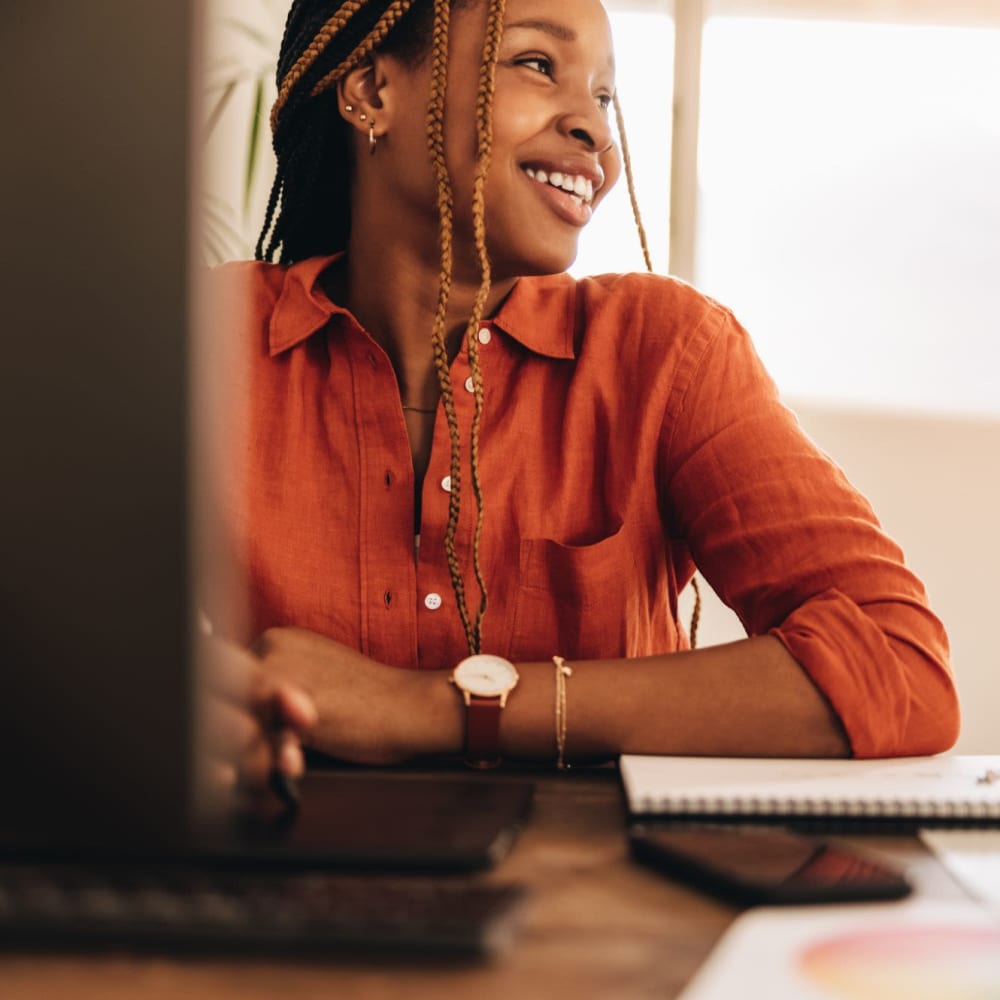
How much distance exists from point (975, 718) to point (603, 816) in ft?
7.31

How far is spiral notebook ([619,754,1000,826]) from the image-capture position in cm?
75

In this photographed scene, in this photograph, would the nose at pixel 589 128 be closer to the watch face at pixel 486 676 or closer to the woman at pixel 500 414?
the woman at pixel 500 414

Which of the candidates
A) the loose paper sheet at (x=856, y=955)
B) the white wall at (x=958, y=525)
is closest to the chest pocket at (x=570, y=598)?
the loose paper sheet at (x=856, y=955)

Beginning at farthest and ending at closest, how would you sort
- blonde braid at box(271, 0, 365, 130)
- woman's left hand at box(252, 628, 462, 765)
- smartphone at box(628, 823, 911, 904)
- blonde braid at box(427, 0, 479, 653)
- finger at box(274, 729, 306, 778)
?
blonde braid at box(271, 0, 365, 130) → blonde braid at box(427, 0, 479, 653) → woman's left hand at box(252, 628, 462, 765) → finger at box(274, 729, 306, 778) → smartphone at box(628, 823, 911, 904)

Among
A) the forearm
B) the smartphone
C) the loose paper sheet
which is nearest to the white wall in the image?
the forearm

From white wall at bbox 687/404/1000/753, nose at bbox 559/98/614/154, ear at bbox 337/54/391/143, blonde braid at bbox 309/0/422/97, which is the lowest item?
white wall at bbox 687/404/1000/753

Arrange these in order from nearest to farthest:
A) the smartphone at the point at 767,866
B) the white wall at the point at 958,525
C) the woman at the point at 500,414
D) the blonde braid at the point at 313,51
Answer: the smartphone at the point at 767,866 < the woman at the point at 500,414 < the blonde braid at the point at 313,51 < the white wall at the point at 958,525

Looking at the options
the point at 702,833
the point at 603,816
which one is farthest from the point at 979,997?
the point at 603,816

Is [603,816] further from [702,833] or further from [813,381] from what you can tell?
[813,381]

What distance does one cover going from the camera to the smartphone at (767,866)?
1.80 ft

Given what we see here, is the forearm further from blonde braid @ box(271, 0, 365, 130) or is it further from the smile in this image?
blonde braid @ box(271, 0, 365, 130)

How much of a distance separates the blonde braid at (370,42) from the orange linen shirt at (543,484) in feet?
0.93

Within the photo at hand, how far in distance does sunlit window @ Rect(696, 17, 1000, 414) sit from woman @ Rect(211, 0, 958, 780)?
1.44 m

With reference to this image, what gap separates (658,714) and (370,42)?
3.02ft
